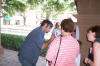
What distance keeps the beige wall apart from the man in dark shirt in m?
1.39

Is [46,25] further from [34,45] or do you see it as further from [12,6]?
[12,6]

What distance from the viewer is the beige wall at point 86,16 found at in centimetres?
434

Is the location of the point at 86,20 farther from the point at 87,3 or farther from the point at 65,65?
the point at 65,65

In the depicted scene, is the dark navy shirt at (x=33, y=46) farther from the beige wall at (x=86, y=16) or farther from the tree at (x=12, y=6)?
the tree at (x=12, y=6)

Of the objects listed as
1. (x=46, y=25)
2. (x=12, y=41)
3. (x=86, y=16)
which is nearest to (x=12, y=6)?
(x=12, y=41)

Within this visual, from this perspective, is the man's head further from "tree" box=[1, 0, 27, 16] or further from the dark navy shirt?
"tree" box=[1, 0, 27, 16]

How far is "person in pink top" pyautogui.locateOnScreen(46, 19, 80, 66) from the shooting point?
8.06 feet

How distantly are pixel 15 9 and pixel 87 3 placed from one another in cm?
884

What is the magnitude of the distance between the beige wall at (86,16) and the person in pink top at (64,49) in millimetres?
1974

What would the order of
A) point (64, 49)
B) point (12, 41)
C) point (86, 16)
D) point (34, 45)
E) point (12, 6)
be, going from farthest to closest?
point (12, 6)
point (12, 41)
point (86, 16)
point (34, 45)
point (64, 49)

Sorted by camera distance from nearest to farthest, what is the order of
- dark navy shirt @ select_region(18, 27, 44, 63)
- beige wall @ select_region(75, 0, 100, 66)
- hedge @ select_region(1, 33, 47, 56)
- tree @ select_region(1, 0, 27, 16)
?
dark navy shirt @ select_region(18, 27, 44, 63) → beige wall @ select_region(75, 0, 100, 66) → hedge @ select_region(1, 33, 47, 56) → tree @ select_region(1, 0, 27, 16)

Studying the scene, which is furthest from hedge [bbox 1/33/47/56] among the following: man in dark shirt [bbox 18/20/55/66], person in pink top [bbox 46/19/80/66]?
person in pink top [bbox 46/19/80/66]

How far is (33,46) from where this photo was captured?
330 centimetres

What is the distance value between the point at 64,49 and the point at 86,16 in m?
2.18
